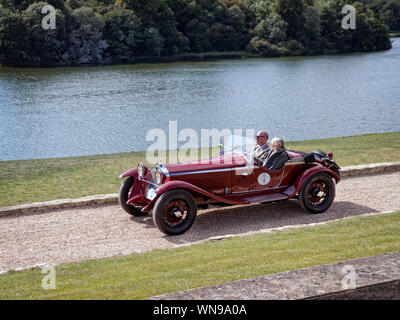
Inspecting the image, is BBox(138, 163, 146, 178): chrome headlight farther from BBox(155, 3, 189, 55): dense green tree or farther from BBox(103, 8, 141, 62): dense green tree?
BBox(155, 3, 189, 55): dense green tree

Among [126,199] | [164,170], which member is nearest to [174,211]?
[164,170]

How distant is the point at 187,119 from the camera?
2928cm

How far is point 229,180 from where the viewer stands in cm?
921

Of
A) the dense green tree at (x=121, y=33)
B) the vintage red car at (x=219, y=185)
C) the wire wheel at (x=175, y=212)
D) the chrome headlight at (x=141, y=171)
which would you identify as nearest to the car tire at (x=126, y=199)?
the vintage red car at (x=219, y=185)

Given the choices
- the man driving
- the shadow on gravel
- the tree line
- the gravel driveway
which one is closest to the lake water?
the tree line

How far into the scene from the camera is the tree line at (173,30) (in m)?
59.5

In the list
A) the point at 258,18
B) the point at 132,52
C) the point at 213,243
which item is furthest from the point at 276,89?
the point at 258,18

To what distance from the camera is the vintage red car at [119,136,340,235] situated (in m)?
8.58

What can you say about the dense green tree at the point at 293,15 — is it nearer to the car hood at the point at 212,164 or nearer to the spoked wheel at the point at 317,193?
the spoked wheel at the point at 317,193

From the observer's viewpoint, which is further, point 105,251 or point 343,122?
A: point 343,122

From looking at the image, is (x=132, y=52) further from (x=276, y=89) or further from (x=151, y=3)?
(x=276, y=89)

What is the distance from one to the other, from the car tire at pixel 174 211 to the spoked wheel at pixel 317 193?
2315mm

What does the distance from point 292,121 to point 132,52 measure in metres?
42.8

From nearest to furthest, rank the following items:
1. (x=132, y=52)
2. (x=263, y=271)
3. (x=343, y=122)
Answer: (x=263, y=271), (x=343, y=122), (x=132, y=52)
